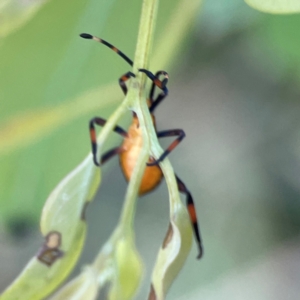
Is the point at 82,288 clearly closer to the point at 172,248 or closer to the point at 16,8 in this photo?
the point at 172,248

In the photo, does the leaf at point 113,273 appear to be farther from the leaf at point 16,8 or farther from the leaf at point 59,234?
the leaf at point 16,8

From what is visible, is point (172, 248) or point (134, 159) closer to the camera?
point (172, 248)

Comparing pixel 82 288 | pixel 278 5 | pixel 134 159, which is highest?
pixel 278 5

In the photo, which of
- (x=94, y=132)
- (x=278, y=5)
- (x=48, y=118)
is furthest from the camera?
(x=48, y=118)

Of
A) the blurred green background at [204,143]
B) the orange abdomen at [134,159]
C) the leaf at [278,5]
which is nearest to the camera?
the leaf at [278,5]

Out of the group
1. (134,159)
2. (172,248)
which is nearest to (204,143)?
(134,159)

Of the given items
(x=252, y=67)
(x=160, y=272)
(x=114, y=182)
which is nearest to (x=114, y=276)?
(x=160, y=272)

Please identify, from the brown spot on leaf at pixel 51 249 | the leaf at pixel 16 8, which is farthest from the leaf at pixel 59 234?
the leaf at pixel 16 8
